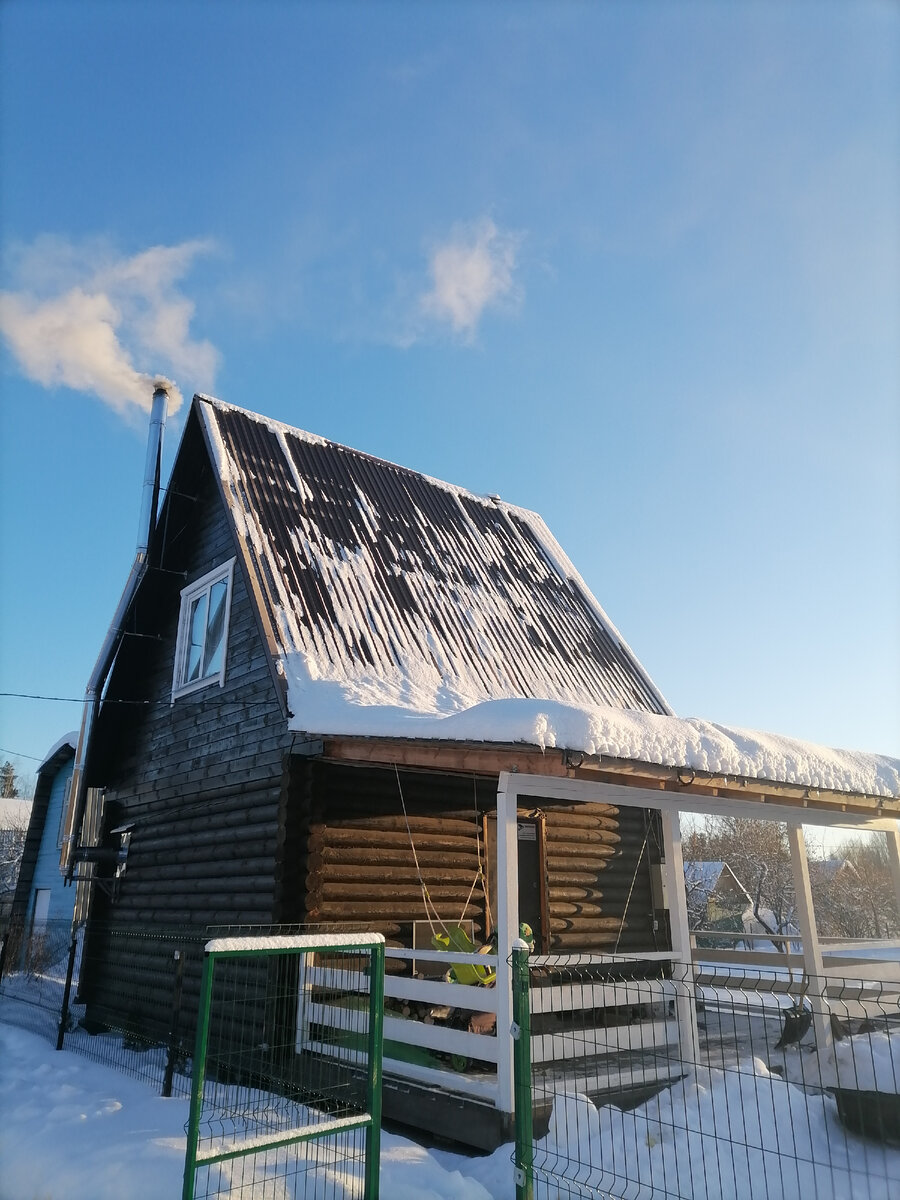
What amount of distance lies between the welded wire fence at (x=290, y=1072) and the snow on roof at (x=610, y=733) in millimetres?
1766

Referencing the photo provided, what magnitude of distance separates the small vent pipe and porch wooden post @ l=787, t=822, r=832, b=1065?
372 inches

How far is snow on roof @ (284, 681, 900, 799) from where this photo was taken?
234 inches

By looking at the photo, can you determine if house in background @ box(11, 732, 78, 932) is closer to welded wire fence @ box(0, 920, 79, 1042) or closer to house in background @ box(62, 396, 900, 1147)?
welded wire fence @ box(0, 920, 79, 1042)

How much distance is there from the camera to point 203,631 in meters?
11.8

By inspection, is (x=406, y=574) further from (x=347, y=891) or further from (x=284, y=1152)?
(x=284, y=1152)

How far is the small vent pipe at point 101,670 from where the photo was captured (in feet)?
40.6

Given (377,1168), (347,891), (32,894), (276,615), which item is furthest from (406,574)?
(32,894)

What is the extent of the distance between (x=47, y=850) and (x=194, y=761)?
17016mm

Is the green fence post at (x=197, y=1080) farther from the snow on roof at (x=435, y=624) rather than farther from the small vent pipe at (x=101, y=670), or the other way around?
the small vent pipe at (x=101, y=670)

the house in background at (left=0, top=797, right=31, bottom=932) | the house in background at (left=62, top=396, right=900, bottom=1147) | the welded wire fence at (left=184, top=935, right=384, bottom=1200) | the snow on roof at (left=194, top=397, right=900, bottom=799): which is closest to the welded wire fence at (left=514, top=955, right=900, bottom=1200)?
the house in background at (left=62, top=396, right=900, bottom=1147)

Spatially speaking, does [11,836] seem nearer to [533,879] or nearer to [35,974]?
[35,974]

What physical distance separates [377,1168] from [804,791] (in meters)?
5.09

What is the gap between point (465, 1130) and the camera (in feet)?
19.3

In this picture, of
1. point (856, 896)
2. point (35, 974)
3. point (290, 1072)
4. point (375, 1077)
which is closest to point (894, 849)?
point (290, 1072)
